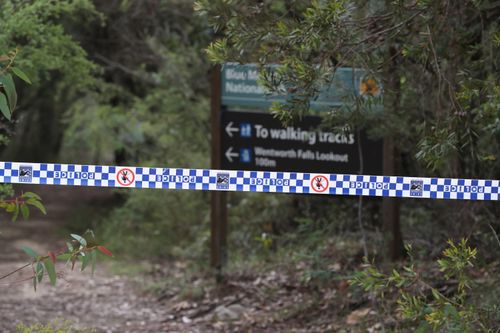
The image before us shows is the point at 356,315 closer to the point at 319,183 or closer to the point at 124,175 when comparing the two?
the point at 319,183

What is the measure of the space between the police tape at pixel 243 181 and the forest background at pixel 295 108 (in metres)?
0.24

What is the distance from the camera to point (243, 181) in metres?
5.96

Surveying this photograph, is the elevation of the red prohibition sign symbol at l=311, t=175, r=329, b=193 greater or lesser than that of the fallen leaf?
greater

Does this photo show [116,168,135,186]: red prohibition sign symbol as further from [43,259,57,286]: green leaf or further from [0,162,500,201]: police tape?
[43,259,57,286]: green leaf

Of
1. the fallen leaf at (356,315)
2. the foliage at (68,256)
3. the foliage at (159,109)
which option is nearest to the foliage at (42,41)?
the foliage at (68,256)

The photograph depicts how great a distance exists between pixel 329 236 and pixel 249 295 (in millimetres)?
1186

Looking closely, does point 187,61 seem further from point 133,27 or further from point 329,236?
point 329,236

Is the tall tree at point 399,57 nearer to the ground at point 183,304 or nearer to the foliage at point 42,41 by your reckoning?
the foliage at point 42,41

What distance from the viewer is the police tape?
18.7 ft

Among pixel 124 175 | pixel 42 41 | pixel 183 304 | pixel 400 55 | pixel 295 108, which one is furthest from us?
pixel 183 304

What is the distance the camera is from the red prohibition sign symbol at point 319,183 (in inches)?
233

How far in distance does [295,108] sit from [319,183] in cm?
75

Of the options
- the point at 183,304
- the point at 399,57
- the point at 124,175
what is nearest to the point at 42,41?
the point at 124,175

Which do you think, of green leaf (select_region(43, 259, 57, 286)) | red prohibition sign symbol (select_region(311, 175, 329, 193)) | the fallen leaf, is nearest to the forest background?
the fallen leaf
